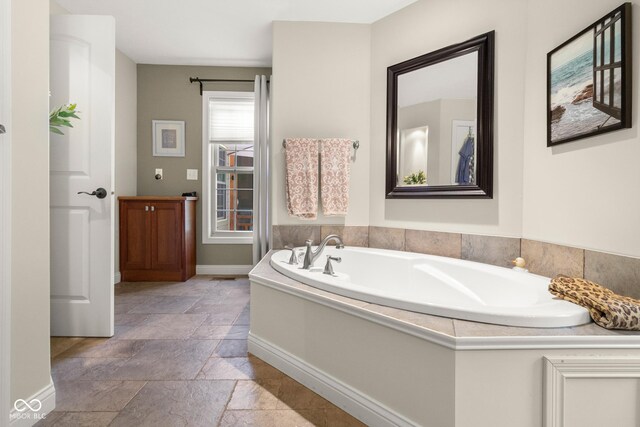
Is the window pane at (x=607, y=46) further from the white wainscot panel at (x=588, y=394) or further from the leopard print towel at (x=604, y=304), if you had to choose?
the white wainscot panel at (x=588, y=394)

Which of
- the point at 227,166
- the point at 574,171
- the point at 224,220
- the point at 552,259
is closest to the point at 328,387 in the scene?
the point at 552,259

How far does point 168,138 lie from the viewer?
398cm

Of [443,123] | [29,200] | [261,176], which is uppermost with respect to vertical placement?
[443,123]

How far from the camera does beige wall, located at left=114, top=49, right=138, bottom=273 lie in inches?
141

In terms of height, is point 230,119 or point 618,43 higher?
point 230,119

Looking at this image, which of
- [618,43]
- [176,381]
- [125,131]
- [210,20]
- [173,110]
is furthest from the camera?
[173,110]

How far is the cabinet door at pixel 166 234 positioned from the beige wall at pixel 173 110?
45cm

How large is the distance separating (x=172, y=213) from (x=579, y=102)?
342 centimetres

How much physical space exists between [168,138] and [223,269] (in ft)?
5.42

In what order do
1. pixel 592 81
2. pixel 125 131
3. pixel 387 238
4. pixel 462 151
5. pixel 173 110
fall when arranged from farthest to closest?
1. pixel 173 110
2. pixel 125 131
3. pixel 387 238
4. pixel 462 151
5. pixel 592 81

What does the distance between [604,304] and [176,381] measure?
183 cm

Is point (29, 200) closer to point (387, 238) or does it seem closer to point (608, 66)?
point (387, 238)

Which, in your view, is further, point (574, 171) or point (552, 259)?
point (552, 259)

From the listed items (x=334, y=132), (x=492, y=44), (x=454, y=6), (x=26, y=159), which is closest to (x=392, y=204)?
(x=334, y=132)
